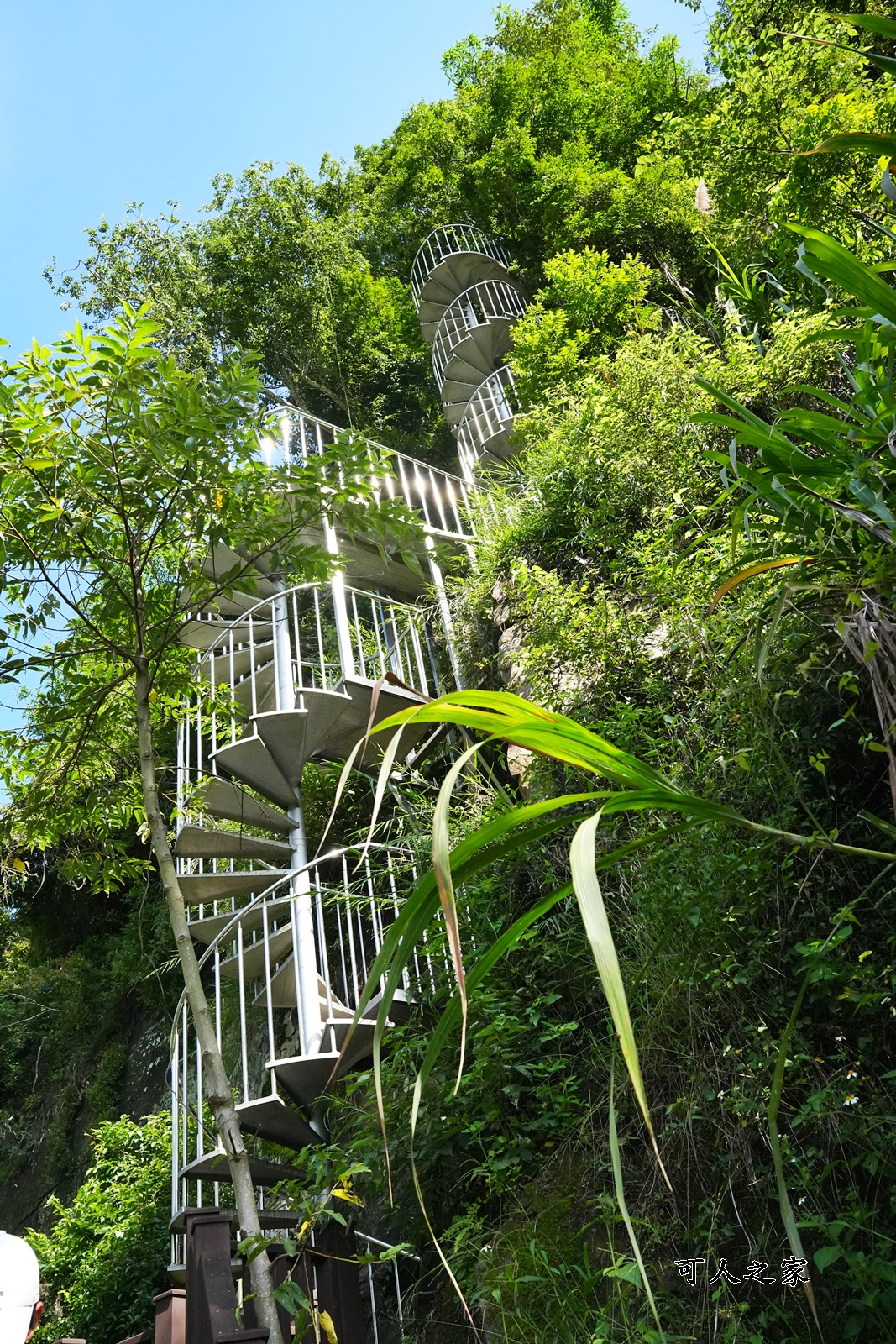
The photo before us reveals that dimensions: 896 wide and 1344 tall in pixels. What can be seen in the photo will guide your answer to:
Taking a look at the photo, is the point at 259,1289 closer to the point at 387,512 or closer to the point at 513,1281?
the point at 513,1281

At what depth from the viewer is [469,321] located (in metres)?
10.3

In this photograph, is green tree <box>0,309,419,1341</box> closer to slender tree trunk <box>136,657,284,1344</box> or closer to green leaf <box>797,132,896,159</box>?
slender tree trunk <box>136,657,284,1344</box>

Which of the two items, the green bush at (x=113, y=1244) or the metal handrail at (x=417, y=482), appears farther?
the metal handrail at (x=417, y=482)

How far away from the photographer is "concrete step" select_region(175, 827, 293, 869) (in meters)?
5.16

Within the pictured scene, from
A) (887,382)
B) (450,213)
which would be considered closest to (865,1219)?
(887,382)

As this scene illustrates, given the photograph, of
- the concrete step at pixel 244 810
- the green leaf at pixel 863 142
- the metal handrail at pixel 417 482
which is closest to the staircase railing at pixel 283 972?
the concrete step at pixel 244 810

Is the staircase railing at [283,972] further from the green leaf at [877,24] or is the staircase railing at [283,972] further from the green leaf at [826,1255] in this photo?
the green leaf at [877,24]

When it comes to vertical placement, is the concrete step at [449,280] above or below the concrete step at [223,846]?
above

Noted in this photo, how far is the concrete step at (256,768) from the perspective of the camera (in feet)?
17.6

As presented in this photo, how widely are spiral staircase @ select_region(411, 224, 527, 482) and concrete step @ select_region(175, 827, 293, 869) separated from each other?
182 inches

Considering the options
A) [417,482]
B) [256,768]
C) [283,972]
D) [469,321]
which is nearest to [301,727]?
[256,768]

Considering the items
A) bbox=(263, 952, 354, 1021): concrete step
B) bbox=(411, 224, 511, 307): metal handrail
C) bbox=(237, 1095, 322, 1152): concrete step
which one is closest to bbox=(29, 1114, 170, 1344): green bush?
bbox=(263, 952, 354, 1021): concrete step

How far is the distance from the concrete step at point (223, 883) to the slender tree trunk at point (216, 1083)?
97.6 inches

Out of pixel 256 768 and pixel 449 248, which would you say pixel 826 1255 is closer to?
pixel 256 768
